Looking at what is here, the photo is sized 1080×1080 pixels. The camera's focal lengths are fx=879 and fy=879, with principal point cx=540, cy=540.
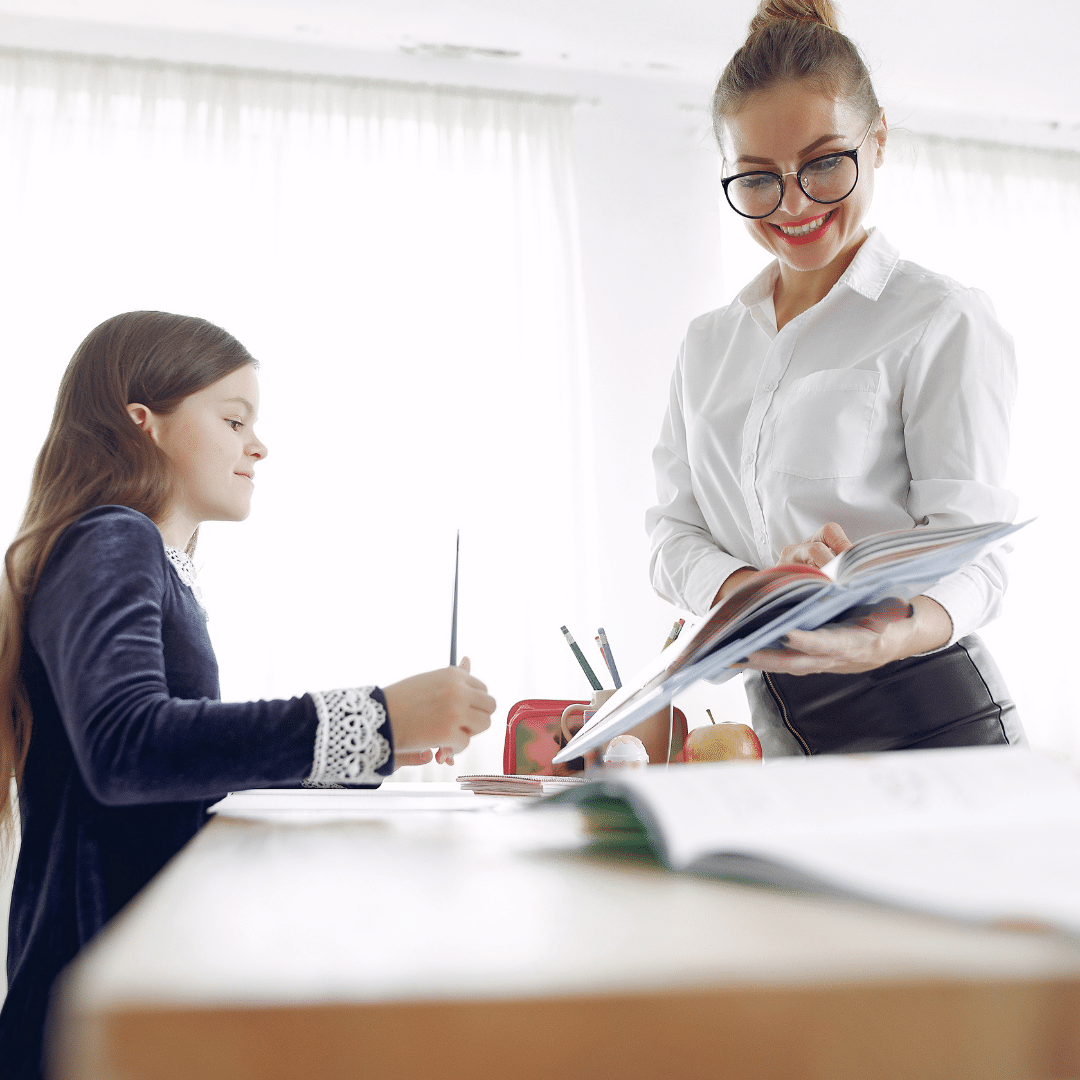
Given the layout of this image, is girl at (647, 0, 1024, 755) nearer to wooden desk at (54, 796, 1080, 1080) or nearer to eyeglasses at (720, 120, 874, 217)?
eyeglasses at (720, 120, 874, 217)

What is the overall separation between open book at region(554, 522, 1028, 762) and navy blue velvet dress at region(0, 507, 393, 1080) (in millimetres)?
230

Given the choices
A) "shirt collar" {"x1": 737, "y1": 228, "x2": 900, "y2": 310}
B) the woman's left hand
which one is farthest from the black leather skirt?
"shirt collar" {"x1": 737, "y1": 228, "x2": 900, "y2": 310}

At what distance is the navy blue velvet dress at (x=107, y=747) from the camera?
0.64m

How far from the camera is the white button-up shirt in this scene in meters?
0.96

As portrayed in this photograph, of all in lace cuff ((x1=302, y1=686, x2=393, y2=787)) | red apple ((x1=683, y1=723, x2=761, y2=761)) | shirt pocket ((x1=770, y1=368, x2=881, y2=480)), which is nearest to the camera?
lace cuff ((x1=302, y1=686, x2=393, y2=787))

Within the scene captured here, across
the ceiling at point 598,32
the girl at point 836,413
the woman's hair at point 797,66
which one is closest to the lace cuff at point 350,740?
the girl at point 836,413

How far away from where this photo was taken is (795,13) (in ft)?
4.06

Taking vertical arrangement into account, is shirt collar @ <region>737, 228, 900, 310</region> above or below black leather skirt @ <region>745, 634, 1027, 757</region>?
above

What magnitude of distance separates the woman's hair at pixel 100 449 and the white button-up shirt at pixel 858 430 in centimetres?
64

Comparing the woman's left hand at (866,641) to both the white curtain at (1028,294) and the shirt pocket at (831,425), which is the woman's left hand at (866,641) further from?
the white curtain at (1028,294)

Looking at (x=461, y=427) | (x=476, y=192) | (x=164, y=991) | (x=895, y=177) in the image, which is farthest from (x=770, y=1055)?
(x=895, y=177)

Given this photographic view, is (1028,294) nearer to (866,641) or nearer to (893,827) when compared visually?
(866,641)

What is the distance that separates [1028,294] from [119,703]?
3.22 metres

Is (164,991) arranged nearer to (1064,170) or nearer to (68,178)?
(68,178)
